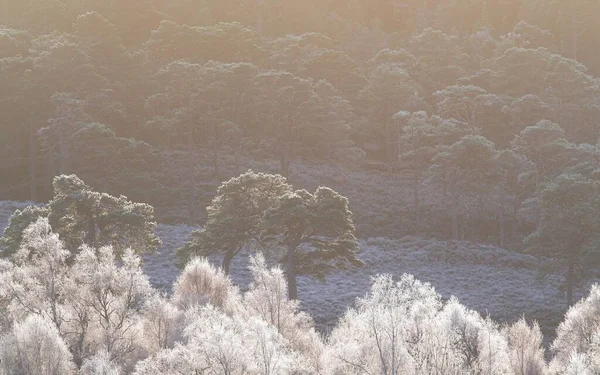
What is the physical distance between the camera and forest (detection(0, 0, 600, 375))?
103ft

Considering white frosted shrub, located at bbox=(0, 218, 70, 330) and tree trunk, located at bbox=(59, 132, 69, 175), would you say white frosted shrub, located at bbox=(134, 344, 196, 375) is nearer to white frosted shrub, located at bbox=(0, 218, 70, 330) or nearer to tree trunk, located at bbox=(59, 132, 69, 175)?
white frosted shrub, located at bbox=(0, 218, 70, 330)

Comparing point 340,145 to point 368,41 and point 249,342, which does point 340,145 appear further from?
point 249,342

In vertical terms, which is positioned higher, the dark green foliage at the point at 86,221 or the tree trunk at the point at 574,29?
the tree trunk at the point at 574,29

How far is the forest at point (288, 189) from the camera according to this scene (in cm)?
3136

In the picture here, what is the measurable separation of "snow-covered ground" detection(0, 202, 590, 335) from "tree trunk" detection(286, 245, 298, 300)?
2534 millimetres

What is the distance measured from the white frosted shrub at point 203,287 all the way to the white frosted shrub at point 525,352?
47.1 feet

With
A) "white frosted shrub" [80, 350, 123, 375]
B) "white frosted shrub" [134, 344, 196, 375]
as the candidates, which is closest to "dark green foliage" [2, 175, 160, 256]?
"white frosted shrub" [80, 350, 123, 375]

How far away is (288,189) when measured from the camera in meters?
46.8

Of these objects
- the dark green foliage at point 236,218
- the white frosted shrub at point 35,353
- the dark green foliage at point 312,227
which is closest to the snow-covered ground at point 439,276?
the dark green foliage at point 312,227

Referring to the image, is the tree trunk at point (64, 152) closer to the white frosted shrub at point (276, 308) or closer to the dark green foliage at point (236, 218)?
the dark green foliage at point (236, 218)

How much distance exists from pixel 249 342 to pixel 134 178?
41.1 metres

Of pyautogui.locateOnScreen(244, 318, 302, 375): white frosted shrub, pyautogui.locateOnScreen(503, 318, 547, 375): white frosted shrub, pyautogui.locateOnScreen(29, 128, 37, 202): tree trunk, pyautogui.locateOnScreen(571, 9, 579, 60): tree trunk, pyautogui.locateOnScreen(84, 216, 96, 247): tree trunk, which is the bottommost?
pyautogui.locateOnScreen(503, 318, 547, 375): white frosted shrub

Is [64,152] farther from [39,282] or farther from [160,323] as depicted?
[160,323]

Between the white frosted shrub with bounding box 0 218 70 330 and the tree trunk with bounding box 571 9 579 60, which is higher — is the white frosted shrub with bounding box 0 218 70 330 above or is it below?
below
